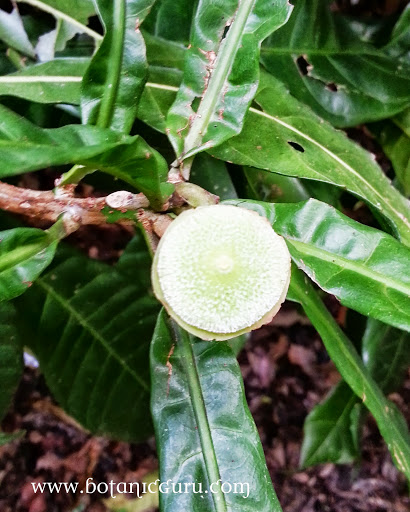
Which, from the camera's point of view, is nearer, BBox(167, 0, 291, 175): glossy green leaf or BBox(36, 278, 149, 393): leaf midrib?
BBox(167, 0, 291, 175): glossy green leaf

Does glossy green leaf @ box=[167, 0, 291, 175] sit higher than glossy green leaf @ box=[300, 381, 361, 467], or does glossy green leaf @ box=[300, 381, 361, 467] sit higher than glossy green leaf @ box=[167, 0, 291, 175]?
glossy green leaf @ box=[167, 0, 291, 175]

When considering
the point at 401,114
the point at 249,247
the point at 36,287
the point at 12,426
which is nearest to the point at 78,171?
the point at 249,247

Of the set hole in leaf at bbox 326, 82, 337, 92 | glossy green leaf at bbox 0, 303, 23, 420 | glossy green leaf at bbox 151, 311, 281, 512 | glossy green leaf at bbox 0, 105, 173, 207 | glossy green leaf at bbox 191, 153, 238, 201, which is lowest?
glossy green leaf at bbox 0, 303, 23, 420

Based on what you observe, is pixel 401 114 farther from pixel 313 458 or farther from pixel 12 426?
pixel 12 426

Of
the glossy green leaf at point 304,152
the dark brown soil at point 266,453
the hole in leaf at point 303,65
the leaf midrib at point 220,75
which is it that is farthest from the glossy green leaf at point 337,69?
the dark brown soil at point 266,453

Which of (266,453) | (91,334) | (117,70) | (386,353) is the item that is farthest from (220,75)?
(266,453)

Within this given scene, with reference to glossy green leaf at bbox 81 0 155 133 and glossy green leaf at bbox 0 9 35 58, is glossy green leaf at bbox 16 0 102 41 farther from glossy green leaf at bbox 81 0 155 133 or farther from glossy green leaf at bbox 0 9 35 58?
glossy green leaf at bbox 81 0 155 133

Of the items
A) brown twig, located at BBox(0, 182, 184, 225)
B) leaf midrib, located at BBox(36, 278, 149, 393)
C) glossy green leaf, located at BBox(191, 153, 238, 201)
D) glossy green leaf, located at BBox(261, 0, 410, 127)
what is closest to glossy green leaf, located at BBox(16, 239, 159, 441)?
leaf midrib, located at BBox(36, 278, 149, 393)
